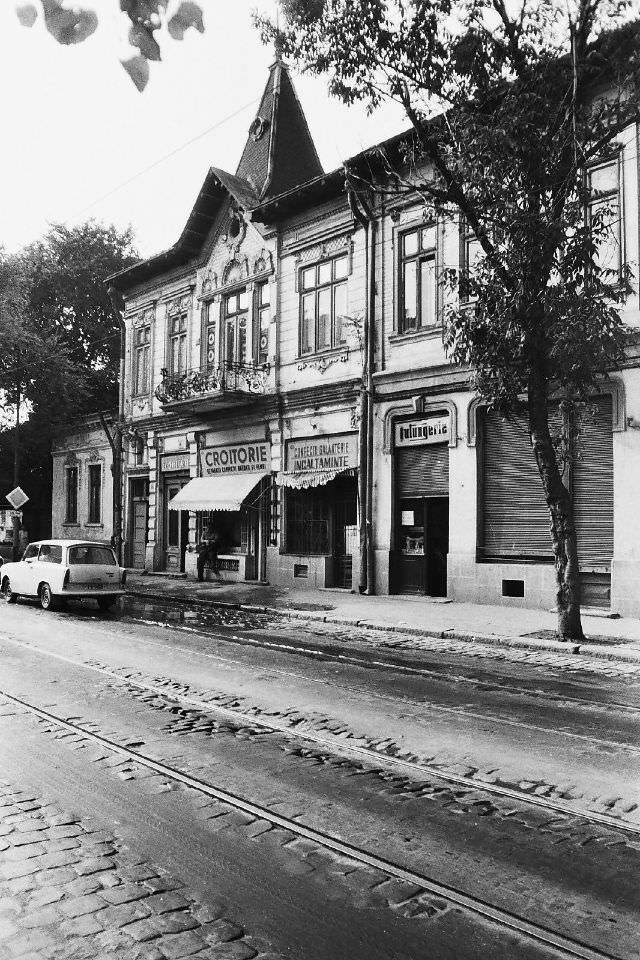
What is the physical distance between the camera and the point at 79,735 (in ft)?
21.6

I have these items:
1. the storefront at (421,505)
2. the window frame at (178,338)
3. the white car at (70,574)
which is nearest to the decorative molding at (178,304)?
the window frame at (178,338)

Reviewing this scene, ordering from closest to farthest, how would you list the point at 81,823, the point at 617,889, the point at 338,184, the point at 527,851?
the point at 617,889 < the point at 527,851 < the point at 81,823 < the point at 338,184

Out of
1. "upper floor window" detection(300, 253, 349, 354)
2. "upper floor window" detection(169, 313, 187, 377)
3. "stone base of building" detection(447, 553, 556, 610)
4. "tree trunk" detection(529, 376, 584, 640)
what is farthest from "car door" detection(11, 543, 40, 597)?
"tree trunk" detection(529, 376, 584, 640)

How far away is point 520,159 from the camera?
11695 mm

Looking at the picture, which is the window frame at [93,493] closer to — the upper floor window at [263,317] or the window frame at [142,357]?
the window frame at [142,357]

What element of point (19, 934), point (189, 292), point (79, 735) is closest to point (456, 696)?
point (79, 735)

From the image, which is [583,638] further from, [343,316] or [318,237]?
[318,237]

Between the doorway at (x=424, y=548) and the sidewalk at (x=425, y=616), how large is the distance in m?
0.64

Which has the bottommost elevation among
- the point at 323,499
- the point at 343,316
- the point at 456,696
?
the point at 456,696

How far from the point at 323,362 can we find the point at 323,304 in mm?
1629

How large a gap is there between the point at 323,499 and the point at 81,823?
16511 mm

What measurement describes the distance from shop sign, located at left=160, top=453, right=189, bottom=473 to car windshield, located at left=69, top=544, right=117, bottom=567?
866cm

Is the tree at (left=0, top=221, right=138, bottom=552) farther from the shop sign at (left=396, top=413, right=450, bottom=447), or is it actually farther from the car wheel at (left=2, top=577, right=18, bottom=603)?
the shop sign at (left=396, top=413, right=450, bottom=447)

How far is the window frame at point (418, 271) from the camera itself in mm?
18188
